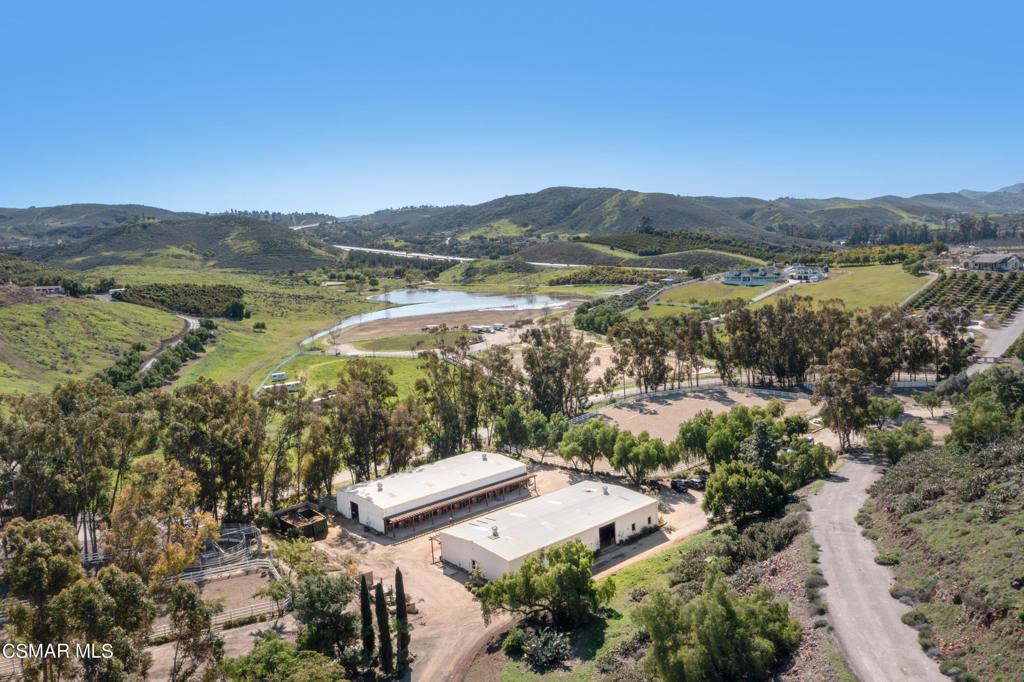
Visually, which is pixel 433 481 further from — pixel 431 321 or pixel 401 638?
pixel 431 321

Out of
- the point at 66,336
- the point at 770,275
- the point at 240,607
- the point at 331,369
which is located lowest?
the point at 240,607

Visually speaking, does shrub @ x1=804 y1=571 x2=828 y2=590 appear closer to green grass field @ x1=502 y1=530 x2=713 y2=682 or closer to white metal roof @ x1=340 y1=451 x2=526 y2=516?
green grass field @ x1=502 y1=530 x2=713 y2=682

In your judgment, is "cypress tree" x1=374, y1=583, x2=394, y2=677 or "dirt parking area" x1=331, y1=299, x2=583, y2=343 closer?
"cypress tree" x1=374, y1=583, x2=394, y2=677

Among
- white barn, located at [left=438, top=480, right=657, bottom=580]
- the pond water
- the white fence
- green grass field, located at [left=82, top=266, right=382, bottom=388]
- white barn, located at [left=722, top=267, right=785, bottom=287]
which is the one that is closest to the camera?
the white fence

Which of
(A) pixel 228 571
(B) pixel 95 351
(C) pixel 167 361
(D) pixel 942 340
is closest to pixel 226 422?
(A) pixel 228 571

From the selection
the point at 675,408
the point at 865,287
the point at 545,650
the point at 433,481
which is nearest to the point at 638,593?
the point at 545,650

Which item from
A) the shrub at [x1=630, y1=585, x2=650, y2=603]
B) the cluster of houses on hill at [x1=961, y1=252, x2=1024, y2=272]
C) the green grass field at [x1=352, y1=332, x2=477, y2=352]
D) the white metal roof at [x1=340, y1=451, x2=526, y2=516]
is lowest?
Answer: the shrub at [x1=630, y1=585, x2=650, y2=603]

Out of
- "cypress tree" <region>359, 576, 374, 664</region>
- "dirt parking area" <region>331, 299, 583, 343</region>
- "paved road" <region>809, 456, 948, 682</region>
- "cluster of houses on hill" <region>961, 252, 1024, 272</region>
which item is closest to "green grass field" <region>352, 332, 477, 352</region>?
"dirt parking area" <region>331, 299, 583, 343</region>
